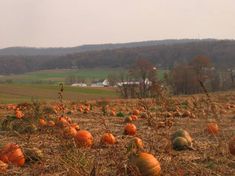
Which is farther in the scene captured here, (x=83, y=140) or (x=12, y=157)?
(x=83, y=140)

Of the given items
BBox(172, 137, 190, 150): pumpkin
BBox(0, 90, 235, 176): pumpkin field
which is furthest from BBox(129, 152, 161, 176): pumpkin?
BBox(172, 137, 190, 150): pumpkin

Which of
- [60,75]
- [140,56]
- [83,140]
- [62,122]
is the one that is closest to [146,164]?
[62,122]

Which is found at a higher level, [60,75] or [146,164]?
[146,164]

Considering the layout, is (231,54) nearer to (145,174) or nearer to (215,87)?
(215,87)

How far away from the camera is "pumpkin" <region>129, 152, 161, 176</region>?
17.9 feet

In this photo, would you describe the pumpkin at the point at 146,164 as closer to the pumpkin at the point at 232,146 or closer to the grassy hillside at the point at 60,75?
the pumpkin at the point at 232,146

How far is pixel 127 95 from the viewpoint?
2128 inches

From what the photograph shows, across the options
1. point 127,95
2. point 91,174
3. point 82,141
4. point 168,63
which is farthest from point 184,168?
point 168,63

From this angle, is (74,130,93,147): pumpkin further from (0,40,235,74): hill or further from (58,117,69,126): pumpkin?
(0,40,235,74): hill

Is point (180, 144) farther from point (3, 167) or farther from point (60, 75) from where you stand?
point (60, 75)

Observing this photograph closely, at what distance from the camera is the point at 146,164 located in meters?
5.45

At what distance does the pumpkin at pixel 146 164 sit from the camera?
215 inches

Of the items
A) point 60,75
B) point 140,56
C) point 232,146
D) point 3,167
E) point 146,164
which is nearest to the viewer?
point 146,164

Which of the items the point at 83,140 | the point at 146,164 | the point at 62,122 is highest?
the point at 62,122
